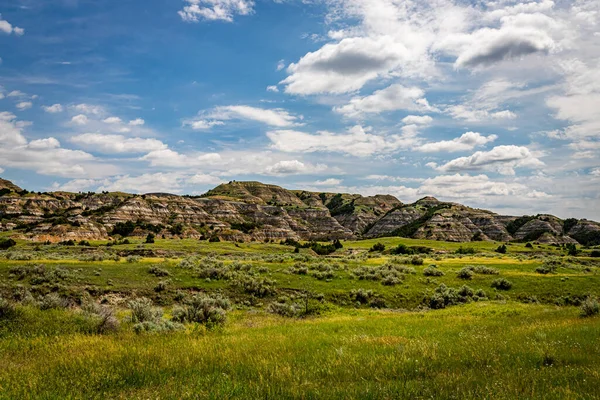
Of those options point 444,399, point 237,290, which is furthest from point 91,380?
point 237,290

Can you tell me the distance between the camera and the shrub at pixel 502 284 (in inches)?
1254

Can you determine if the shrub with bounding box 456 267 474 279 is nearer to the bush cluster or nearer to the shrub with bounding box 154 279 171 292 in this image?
the bush cluster

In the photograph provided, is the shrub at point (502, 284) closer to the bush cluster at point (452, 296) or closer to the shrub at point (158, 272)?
the bush cluster at point (452, 296)

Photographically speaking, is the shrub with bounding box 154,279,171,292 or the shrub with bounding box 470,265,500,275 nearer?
the shrub with bounding box 154,279,171,292

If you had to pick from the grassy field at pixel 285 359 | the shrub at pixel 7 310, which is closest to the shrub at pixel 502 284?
the grassy field at pixel 285 359

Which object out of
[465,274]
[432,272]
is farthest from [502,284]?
[432,272]

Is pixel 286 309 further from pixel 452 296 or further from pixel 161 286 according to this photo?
pixel 452 296

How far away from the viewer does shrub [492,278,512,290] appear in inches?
1254

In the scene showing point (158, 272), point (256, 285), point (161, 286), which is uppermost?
point (158, 272)

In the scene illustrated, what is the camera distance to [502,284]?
32.1 m

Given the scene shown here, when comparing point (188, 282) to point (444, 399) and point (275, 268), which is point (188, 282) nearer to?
point (275, 268)

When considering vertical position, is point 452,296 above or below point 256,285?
below

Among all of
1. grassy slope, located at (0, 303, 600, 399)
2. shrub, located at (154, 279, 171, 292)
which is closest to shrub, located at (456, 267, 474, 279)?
grassy slope, located at (0, 303, 600, 399)

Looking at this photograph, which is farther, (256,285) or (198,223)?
(198,223)
